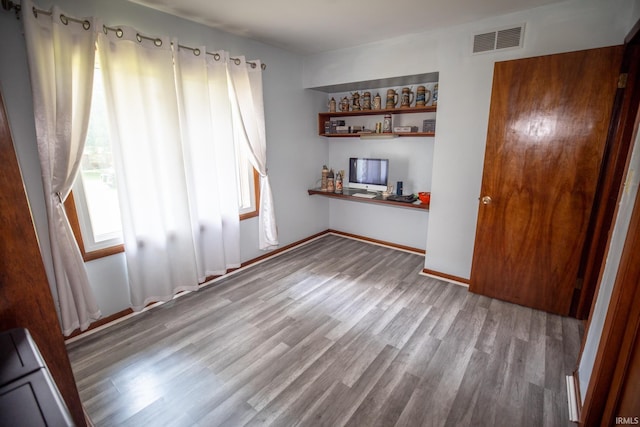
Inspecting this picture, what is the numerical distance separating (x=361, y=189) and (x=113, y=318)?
9.65 ft

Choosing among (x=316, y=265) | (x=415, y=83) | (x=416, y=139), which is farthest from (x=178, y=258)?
(x=415, y=83)

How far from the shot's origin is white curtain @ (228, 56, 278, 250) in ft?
9.11

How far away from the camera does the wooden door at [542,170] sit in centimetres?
202

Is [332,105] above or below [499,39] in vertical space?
below

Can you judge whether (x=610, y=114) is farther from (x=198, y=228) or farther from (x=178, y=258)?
(x=178, y=258)

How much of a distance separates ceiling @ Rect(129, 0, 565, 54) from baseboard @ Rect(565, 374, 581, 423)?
2.55 m

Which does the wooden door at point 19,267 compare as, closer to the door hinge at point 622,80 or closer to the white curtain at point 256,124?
the white curtain at point 256,124

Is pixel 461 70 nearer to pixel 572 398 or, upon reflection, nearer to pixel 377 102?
pixel 377 102

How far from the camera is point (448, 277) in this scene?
2965mm

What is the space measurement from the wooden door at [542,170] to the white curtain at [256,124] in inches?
83.1

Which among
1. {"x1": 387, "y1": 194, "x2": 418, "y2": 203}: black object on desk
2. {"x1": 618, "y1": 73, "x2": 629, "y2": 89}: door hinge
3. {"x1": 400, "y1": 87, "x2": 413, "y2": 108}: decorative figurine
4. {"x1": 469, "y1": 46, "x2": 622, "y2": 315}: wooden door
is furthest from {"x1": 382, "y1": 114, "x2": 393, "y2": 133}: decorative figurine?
{"x1": 618, "y1": 73, "x2": 629, "y2": 89}: door hinge

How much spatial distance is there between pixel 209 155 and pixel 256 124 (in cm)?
62

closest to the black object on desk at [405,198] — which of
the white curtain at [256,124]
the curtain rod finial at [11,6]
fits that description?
the white curtain at [256,124]

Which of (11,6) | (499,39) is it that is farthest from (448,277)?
(11,6)
